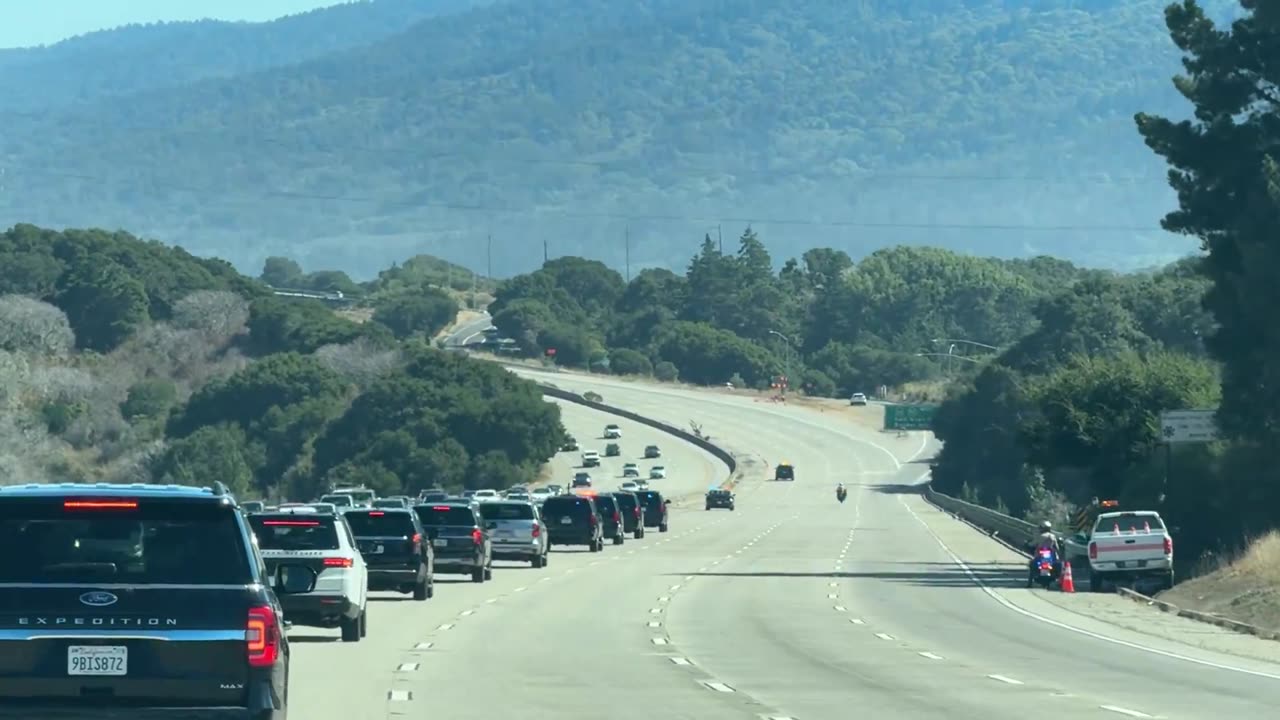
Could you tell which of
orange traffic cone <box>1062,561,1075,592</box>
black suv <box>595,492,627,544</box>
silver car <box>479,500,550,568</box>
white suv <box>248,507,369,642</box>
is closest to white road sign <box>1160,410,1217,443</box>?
orange traffic cone <box>1062,561,1075,592</box>

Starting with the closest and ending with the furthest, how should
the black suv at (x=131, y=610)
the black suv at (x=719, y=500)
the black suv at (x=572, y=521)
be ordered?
the black suv at (x=131, y=610), the black suv at (x=572, y=521), the black suv at (x=719, y=500)

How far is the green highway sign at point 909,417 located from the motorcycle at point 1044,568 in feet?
379

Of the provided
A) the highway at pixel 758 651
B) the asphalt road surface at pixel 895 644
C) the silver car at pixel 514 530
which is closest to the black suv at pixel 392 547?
the highway at pixel 758 651

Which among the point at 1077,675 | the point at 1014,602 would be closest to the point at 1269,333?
the point at 1014,602

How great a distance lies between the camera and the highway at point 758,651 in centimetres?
2033

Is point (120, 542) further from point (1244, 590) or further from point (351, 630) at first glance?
point (1244, 590)

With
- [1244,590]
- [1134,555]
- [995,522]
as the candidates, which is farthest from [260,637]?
[995,522]

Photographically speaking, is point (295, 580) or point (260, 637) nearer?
point (260, 637)

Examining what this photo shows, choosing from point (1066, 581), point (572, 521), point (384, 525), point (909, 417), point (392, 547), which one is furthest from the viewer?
point (909, 417)

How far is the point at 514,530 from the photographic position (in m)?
50.5

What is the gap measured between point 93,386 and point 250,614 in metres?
139

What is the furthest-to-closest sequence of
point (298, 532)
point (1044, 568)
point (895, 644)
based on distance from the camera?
point (1044, 568), point (895, 644), point (298, 532)

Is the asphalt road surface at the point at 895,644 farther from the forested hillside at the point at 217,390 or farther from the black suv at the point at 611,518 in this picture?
the forested hillside at the point at 217,390

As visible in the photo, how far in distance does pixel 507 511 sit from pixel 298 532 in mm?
22937
